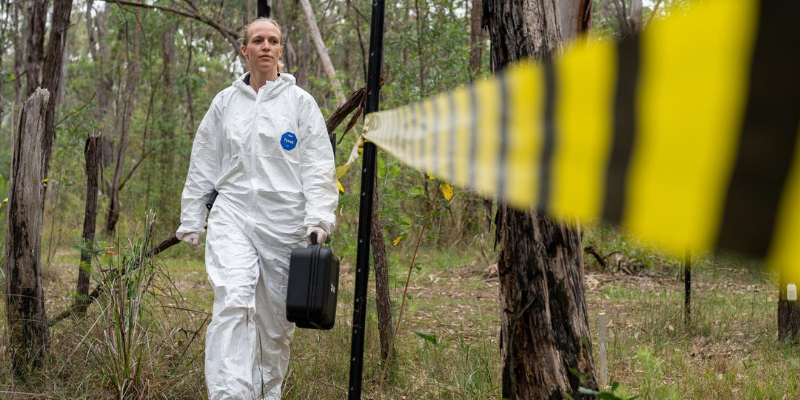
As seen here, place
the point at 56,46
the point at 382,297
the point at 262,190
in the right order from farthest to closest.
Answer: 1. the point at 56,46
2. the point at 382,297
3. the point at 262,190

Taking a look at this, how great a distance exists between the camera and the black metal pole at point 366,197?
219cm

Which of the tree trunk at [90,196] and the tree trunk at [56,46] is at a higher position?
the tree trunk at [56,46]

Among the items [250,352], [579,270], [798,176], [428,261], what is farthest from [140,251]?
[428,261]

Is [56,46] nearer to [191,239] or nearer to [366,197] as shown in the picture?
[191,239]

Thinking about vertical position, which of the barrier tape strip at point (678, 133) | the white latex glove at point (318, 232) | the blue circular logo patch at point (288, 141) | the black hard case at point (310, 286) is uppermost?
the blue circular logo patch at point (288, 141)

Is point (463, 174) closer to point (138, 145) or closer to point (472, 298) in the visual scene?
point (472, 298)

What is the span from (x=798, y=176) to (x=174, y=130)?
12746 mm

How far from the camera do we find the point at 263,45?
354cm

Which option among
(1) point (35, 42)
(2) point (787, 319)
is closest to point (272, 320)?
(2) point (787, 319)

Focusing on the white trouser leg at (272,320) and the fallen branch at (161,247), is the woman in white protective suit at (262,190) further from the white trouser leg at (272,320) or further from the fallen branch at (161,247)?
the fallen branch at (161,247)

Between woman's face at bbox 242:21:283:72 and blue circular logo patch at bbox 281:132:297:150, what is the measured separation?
367mm

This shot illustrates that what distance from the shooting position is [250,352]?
314cm

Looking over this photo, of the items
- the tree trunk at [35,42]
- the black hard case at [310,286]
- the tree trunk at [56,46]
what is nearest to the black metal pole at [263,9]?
the tree trunk at [56,46]

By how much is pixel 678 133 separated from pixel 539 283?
1.61 meters
